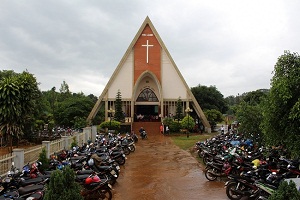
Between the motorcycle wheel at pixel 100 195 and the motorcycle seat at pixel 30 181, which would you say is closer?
the motorcycle seat at pixel 30 181

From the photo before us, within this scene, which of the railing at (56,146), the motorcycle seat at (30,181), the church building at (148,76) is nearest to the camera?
the motorcycle seat at (30,181)

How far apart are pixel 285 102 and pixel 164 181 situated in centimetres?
499

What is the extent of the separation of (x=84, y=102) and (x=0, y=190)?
25.5 m

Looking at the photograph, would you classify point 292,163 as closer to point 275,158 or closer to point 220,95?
point 275,158

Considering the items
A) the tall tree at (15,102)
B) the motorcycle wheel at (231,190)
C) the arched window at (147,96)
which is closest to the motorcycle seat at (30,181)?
the motorcycle wheel at (231,190)

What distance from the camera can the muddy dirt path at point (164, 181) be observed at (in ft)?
26.8

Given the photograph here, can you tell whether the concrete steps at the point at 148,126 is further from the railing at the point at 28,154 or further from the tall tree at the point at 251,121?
the tall tree at the point at 251,121

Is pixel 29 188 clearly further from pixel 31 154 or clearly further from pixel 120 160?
pixel 120 160

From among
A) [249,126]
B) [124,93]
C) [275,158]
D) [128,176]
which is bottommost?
[128,176]

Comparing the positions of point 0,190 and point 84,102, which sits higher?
point 84,102

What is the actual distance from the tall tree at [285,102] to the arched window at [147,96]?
25.4 m

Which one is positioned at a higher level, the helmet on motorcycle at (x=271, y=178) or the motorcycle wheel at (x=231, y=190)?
the helmet on motorcycle at (x=271, y=178)

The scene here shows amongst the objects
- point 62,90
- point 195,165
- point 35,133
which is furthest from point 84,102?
point 195,165

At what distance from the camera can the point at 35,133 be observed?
2283cm
